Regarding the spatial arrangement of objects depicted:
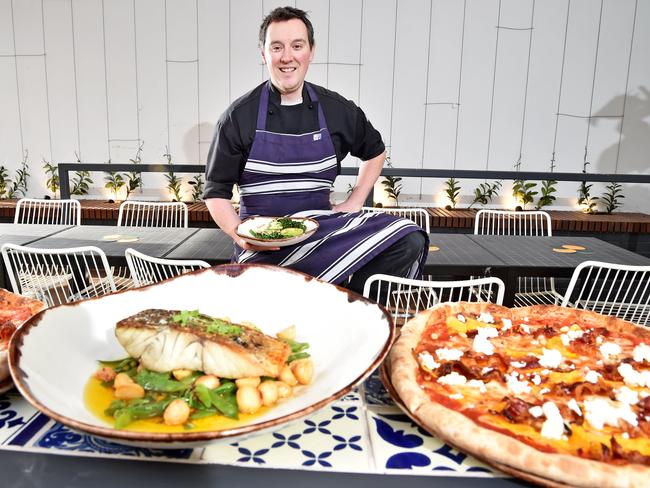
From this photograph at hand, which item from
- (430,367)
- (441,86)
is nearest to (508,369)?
(430,367)

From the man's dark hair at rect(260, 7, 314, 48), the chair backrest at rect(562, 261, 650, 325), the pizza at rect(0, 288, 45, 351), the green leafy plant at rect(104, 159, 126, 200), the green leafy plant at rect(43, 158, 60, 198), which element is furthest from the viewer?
the green leafy plant at rect(43, 158, 60, 198)

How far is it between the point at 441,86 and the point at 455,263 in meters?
4.66

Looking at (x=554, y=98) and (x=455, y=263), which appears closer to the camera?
(x=455, y=263)

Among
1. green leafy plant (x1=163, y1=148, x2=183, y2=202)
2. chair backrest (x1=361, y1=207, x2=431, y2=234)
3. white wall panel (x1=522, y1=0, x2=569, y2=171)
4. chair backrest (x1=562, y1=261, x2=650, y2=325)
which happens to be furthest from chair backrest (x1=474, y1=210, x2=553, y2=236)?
green leafy plant (x1=163, y1=148, x2=183, y2=202)

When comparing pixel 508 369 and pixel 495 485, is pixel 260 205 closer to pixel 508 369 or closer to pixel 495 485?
pixel 508 369

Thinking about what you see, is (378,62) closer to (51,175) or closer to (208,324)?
(51,175)

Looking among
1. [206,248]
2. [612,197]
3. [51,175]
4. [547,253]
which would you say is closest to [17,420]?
[206,248]

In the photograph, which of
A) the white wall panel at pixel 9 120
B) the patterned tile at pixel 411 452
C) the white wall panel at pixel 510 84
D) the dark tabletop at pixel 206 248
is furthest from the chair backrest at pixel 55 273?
the white wall panel at pixel 510 84

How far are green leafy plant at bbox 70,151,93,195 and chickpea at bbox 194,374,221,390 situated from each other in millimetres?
7282

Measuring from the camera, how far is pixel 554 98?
6.95m

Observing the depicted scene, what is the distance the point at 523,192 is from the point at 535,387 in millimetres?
6591

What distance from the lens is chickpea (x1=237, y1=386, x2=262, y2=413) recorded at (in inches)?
31.4

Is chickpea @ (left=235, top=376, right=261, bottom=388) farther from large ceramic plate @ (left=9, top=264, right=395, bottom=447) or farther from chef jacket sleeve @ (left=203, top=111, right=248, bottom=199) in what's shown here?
chef jacket sleeve @ (left=203, top=111, right=248, bottom=199)

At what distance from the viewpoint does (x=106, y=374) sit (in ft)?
2.88
